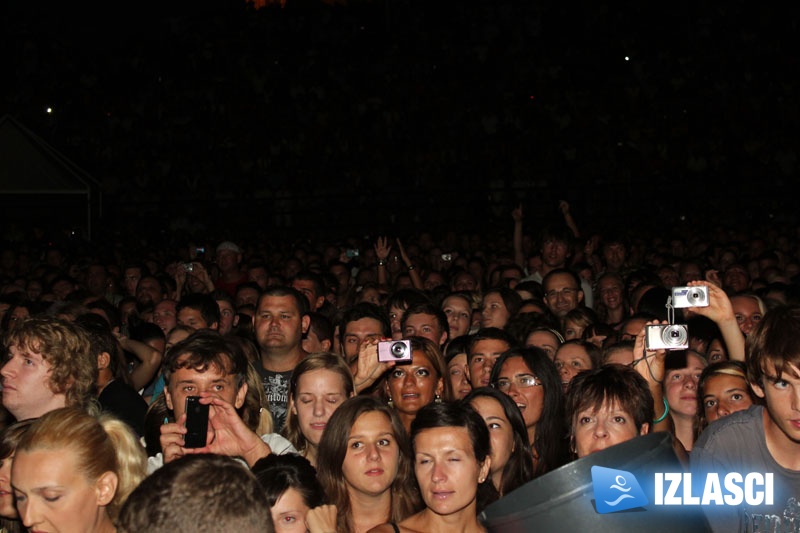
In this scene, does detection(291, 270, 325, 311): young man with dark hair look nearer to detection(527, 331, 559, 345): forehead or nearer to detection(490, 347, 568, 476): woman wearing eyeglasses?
detection(527, 331, 559, 345): forehead

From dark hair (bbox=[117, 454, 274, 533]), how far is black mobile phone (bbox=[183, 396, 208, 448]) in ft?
4.65

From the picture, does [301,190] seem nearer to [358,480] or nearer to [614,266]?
[614,266]

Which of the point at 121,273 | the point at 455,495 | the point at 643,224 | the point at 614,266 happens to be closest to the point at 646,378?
the point at 455,495

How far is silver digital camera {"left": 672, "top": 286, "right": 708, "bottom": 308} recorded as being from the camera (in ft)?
13.4

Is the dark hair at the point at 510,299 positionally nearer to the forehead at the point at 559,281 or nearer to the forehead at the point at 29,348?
the forehead at the point at 559,281

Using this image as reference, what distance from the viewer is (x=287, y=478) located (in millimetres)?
3316

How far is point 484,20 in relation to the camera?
24.4 meters

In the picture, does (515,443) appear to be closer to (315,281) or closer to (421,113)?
(315,281)

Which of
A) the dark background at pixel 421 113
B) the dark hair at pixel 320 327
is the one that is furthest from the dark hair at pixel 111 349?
the dark background at pixel 421 113

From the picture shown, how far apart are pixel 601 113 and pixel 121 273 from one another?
12209 millimetres

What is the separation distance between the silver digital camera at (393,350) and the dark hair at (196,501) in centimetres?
265

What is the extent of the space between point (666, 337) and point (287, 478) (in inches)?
64.2

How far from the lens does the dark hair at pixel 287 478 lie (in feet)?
10.7

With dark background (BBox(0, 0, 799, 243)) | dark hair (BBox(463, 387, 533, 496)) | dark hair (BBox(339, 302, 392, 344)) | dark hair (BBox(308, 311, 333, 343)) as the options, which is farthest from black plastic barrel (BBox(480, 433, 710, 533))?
dark background (BBox(0, 0, 799, 243))
